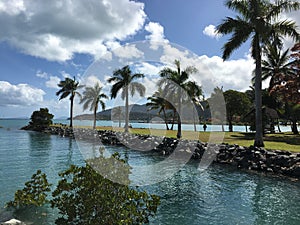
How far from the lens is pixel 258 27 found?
18.9 meters

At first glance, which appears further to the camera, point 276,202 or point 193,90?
point 193,90

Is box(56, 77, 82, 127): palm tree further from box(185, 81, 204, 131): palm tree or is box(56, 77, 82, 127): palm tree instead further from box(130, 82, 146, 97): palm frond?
box(185, 81, 204, 131): palm tree

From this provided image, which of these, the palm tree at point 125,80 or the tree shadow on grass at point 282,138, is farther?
the palm tree at point 125,80

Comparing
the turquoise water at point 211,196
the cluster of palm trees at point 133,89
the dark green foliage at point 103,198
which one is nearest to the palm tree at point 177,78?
the cluster of palm trees at point 133,89

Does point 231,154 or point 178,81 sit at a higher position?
point 178,81

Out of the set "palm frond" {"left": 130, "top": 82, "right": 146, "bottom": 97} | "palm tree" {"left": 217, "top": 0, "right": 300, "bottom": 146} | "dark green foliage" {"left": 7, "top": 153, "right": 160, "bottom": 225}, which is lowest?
"dark green foliage" {"left": 7, "top": 153, "right": 160, "bottom": 225}

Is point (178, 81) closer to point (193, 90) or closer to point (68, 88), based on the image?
point (193, 90)

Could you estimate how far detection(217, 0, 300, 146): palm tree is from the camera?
745 inches

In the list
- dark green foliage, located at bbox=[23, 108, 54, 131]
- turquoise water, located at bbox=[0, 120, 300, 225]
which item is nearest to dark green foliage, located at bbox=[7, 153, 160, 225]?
turquoise water, located at bbox=[0, 120, 300, 225]

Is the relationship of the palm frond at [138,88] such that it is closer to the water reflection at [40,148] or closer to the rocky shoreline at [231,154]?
the rocky shoreline at [231,154]

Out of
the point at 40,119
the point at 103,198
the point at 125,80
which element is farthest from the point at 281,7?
the point at 40,119

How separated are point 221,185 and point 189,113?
22.7 m

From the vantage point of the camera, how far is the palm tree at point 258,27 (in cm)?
1892

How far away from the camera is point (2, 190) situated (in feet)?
35.7
